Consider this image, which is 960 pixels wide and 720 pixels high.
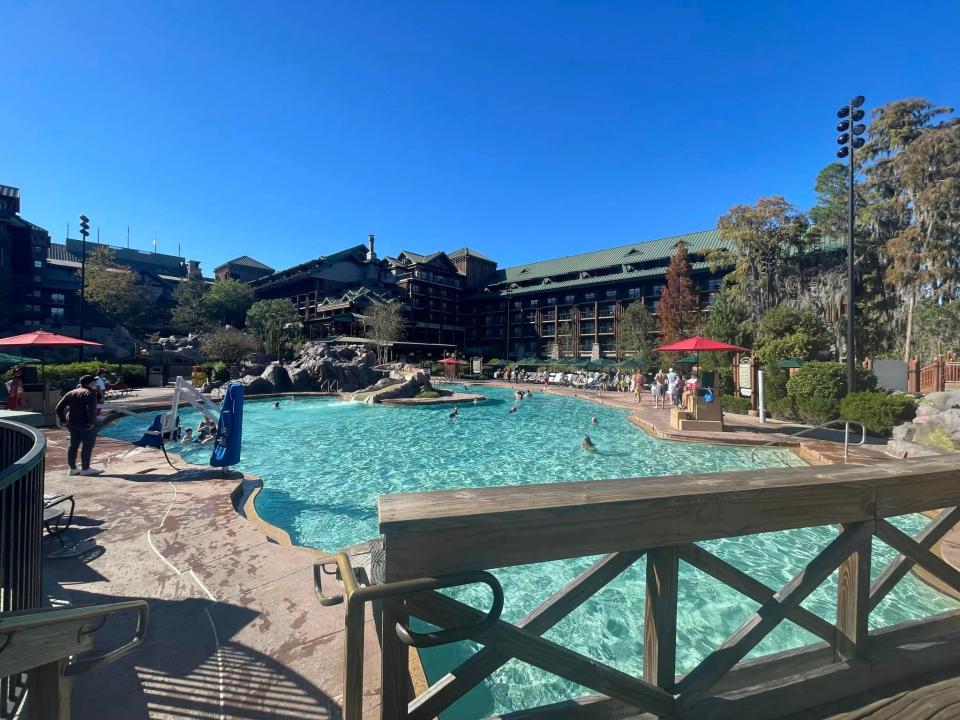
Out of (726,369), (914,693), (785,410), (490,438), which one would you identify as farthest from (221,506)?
(726,369)

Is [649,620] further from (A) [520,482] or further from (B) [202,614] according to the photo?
(A) [520,482]

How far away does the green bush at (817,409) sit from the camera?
471 inches

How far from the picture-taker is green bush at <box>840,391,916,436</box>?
10242 mm

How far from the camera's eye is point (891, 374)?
14070mm

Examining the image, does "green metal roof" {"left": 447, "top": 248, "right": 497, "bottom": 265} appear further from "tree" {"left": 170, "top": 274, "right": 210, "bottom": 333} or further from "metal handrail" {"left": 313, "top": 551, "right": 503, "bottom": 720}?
"metal handrail" {"left": 313, "top": 551, "right": 503, "bottom": 720}

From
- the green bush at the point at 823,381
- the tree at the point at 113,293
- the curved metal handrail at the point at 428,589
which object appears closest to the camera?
the curved metal handrail at the point at 428,589

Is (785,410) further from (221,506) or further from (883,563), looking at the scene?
(221,506)

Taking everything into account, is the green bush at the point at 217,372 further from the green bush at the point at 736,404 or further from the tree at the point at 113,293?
the green bush at the point at 736,404

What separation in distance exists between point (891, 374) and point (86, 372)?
32194mm

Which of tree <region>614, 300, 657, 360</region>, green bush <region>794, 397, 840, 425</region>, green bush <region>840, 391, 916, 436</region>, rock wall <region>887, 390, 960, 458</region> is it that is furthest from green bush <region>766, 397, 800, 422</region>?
tree <region>614, 300, 657, 360</region>

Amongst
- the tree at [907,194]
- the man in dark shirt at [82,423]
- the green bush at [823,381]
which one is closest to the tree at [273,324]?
the man in dark shirt at [82,423]

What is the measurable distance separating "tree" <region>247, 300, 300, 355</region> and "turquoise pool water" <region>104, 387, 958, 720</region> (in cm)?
2389

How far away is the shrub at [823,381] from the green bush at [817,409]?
14 centimetres

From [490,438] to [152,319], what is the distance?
5575 cm
